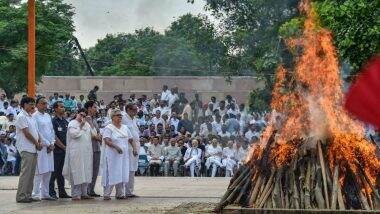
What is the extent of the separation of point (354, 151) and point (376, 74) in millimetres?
9173

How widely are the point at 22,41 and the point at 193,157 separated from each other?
54.8 ft

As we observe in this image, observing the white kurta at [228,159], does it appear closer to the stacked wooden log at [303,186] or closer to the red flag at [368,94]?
the stacked wooden log at [303,186]

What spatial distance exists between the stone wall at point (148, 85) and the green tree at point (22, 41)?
107 cm

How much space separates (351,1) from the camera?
12.2 meters

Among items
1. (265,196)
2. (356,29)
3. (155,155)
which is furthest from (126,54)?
(265,196)

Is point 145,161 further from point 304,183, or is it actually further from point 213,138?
point 304,183

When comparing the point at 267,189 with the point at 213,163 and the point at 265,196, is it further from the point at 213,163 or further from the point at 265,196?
the point at 213,163

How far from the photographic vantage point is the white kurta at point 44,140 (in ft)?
46.2

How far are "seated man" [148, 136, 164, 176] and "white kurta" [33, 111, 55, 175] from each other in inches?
348

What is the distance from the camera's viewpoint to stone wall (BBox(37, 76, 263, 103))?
33969mm

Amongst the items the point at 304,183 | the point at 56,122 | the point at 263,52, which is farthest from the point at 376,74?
the point at 263,52

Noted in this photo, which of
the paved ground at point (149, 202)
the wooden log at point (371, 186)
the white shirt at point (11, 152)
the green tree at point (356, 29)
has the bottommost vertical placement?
the paved ground at point (149, 202)

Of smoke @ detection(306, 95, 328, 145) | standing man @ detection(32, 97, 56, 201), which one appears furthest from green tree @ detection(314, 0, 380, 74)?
standing man @ detection(32, 97, 56, 201)

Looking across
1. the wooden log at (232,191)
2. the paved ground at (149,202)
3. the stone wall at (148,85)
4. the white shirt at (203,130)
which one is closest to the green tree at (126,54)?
the stone wall at (148,85)
